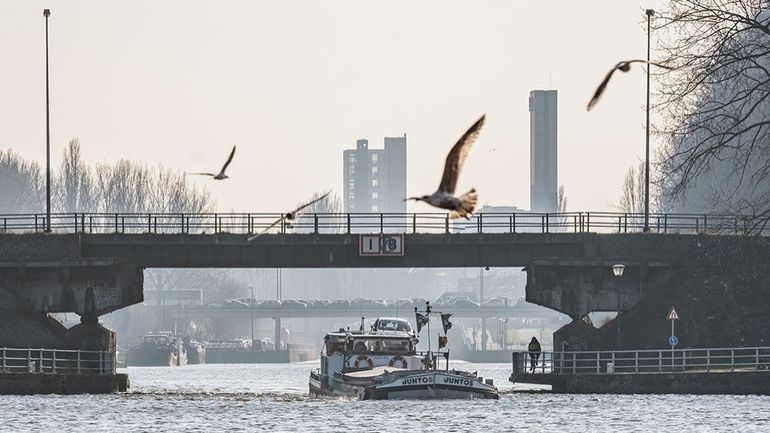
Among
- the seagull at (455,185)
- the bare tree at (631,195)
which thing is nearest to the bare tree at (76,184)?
the bare tree at (631,195)

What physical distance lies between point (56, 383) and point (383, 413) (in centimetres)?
1766

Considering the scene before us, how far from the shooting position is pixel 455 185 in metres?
44.6

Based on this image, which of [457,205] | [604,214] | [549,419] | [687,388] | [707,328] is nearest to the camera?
[457,205]

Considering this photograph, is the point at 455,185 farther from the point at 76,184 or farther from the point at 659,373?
the point at 76,184

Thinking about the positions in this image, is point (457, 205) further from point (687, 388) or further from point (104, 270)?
point (104, 270)

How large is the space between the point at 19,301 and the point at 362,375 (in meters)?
18.5

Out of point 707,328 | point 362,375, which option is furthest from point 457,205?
point 707,328

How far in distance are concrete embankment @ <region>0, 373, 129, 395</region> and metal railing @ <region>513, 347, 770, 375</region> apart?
58.2 ft

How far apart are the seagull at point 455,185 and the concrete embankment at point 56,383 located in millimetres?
43915

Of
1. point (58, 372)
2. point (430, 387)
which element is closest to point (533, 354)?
point (430, 387)

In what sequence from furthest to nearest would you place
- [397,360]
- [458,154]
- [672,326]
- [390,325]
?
1. [390,325]
2. [672,326]
3. [397,360]
4. [458,154]

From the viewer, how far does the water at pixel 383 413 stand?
69.4m

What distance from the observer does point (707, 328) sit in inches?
3733

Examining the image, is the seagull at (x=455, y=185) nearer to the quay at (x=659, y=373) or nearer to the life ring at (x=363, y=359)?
the quay at (x=659, y=373)
